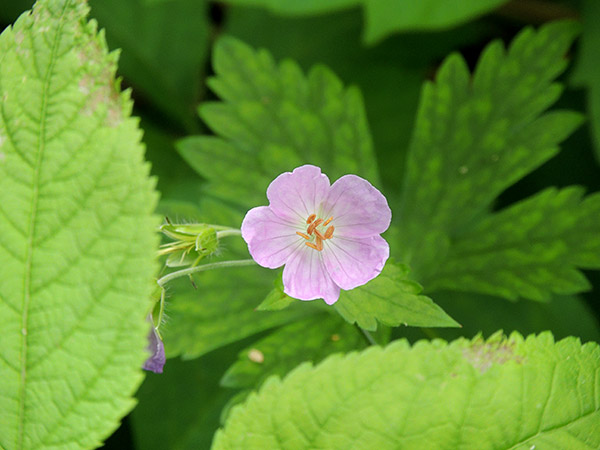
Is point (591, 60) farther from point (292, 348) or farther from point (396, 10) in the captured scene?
point (292, 348)

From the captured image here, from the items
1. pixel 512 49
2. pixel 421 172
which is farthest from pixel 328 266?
pixel 512 49

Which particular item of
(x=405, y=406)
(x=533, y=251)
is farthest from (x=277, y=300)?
(x=533, y=251)

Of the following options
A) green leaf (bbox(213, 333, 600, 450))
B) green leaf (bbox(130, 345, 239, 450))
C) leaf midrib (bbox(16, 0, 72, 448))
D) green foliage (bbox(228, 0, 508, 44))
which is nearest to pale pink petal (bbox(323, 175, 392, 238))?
green leaf (bbox(213, 333, 600, 450))

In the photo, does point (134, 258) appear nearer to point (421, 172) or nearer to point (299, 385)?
point (299, 385)

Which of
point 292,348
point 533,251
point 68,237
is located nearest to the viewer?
point 68,237

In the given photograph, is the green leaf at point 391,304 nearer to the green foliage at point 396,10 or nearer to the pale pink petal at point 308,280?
the pale pink petal at point 308,280

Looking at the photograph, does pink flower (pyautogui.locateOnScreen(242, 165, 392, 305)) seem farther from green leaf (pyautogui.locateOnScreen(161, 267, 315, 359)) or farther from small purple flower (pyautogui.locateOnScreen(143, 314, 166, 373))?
green leaf (pyautogui.locateOnScreen(161, 267, 315, 359))

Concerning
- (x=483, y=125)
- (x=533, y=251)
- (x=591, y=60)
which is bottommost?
(x=533, y=251)
